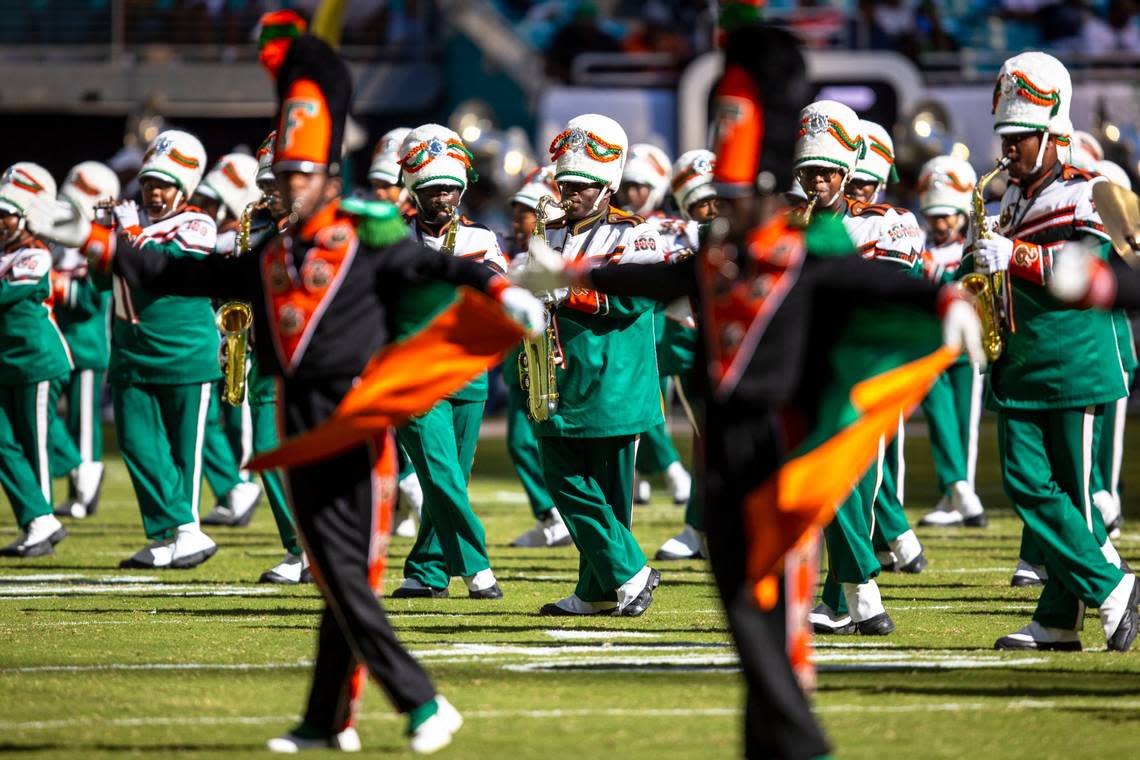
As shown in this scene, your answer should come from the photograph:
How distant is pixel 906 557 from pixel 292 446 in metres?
5.36

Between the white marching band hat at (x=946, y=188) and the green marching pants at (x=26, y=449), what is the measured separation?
562 centimetres

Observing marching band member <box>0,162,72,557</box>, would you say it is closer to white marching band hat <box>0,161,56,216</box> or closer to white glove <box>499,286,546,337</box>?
white marching band hat <box>0,161,56,216</box>

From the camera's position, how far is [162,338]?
38.8 ft

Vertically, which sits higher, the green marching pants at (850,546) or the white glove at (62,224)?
the white glove at (62,224)

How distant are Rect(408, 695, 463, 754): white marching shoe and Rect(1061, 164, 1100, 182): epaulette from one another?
3.39m

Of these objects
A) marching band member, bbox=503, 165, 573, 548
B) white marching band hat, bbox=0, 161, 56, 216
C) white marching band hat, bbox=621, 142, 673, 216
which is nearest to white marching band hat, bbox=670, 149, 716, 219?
white marching band hat, bbox=621, 142, 673, 216

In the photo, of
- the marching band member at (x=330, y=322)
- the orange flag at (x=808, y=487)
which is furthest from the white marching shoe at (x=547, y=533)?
the orange flag at (x=808, y=487)

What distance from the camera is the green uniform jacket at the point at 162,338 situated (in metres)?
11.8

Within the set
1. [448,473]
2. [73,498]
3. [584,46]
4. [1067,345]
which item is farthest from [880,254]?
[584,46]

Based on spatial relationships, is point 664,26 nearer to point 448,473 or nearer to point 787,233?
point 448,473

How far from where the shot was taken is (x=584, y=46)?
2783 cm

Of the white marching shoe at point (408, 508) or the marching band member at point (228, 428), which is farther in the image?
the marching band member at point (228, 428)

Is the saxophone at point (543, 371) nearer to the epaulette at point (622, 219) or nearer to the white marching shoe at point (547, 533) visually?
the epaulette at point (622, 219)

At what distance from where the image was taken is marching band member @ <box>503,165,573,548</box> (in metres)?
13.2
